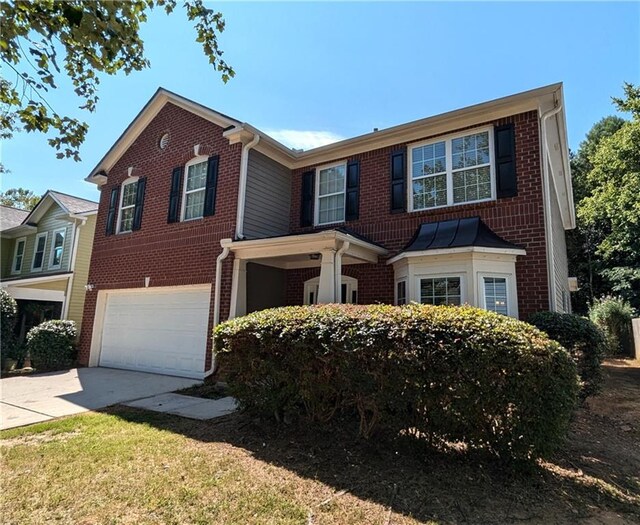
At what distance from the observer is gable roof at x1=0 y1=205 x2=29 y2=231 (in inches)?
804

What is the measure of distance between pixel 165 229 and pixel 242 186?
9.81 ft

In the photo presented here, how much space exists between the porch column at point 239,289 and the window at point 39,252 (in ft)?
46.8

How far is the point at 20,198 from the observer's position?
3784 centimetres

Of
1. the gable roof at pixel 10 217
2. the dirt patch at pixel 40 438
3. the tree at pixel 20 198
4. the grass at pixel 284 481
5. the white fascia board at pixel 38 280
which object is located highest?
the tree at pixel 20 198

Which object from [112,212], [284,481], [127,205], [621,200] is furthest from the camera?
[621,200]

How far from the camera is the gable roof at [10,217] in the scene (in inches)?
804

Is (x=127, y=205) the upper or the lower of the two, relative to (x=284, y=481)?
upper

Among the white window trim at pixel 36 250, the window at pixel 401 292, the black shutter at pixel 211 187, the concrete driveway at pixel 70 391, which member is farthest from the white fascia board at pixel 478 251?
the white window trim at pixel 36 250

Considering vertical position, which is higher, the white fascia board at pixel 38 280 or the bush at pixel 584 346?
the white fascia board at pixel 38 280

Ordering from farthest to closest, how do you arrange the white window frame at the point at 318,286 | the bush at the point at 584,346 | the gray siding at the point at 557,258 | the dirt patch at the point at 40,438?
the white window frame at the point at 318,286
the gray siding at the point at 557,258
the bush at the point at 584,346
the dirt patch at the point at 40,438

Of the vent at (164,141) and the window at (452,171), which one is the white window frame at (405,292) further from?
the vent at (164,141)

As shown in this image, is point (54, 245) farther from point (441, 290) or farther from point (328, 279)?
point (441, 290)

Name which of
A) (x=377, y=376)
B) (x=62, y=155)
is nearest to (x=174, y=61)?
(x=62, y=155)

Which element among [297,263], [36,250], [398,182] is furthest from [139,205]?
[36,250]
